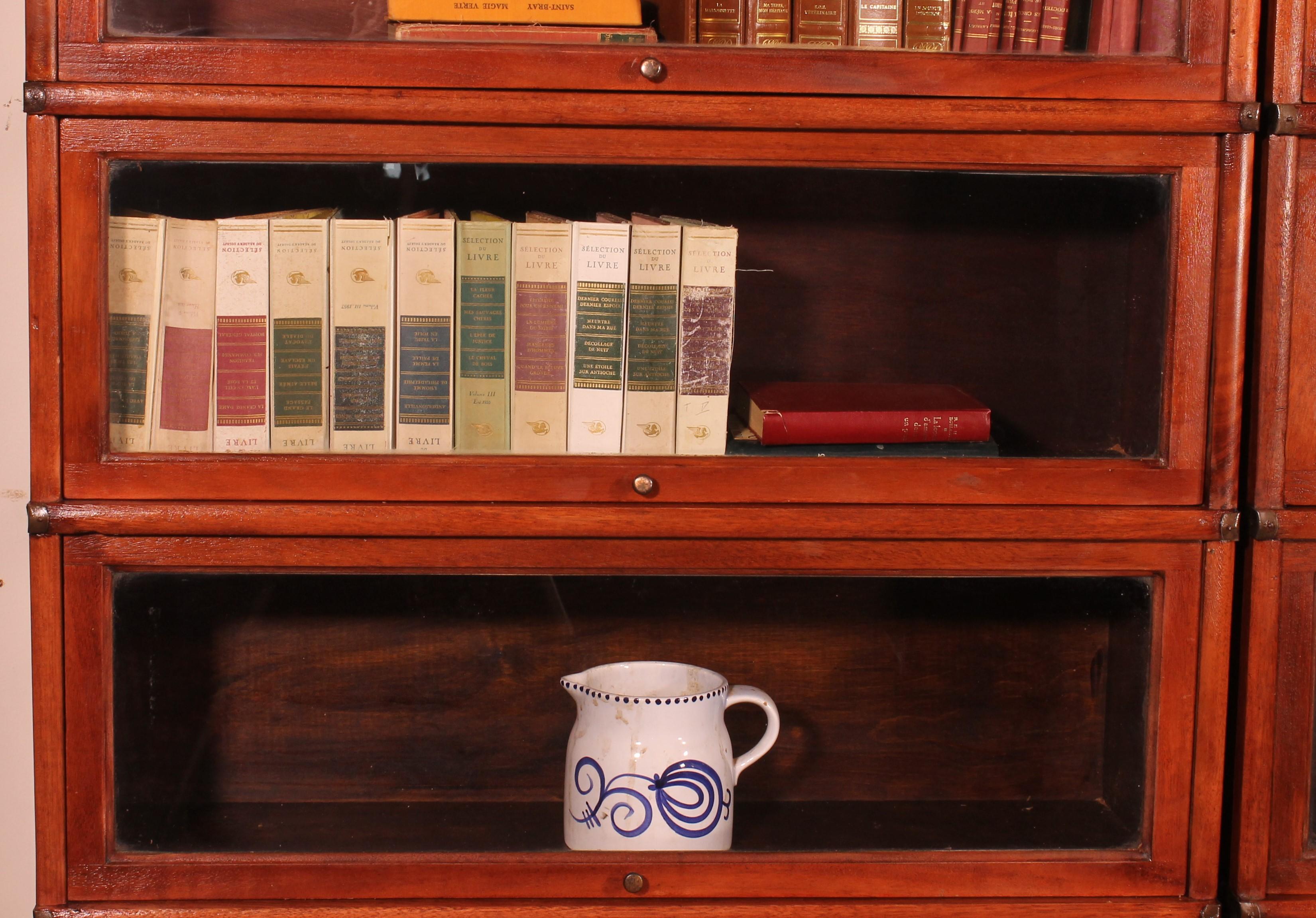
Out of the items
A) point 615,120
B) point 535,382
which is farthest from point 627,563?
point 615,120

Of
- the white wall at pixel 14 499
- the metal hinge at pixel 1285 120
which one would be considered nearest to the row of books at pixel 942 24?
the metal hinge at pixel 1285 120

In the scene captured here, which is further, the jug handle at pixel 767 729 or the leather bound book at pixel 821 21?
the jug handle at pixel 767 729

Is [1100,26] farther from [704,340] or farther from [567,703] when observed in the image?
[567,703]

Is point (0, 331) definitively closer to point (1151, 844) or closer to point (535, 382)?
point (535, 382)

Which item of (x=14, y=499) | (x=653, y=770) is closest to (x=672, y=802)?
(x=653, y=770)

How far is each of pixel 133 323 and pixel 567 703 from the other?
581mm

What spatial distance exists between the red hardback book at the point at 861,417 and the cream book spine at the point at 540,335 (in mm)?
170

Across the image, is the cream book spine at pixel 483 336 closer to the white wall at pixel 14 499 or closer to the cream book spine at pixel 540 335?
the cream book spine at pixel 540 335

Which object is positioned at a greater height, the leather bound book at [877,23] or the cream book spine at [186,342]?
the leather bound book at [877,23]

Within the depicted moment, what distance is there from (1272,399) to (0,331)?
135 centimetres

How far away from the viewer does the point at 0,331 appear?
50.6 inches

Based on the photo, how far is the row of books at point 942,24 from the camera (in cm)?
96

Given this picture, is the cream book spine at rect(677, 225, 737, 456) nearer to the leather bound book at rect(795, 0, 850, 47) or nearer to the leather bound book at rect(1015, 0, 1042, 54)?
the leather bound book at rect(795, 0, 850, 47)

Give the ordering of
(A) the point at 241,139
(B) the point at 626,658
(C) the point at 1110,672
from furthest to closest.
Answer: (B) the point at 626,658 < (C) the point at 1110,672 < (A) the point at 241,139
